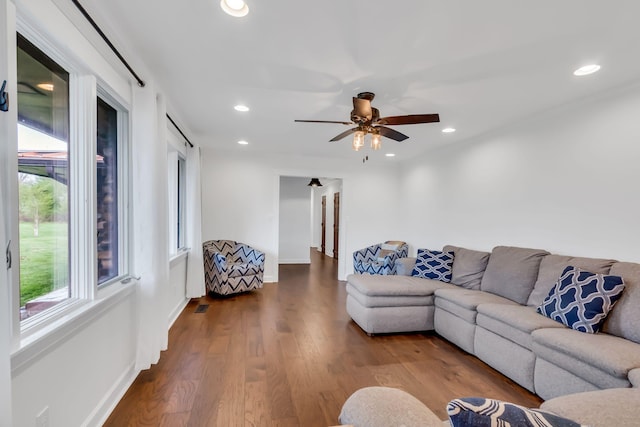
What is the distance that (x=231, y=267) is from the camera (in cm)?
448

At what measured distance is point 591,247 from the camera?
8.68ft

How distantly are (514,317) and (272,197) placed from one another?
4076mm

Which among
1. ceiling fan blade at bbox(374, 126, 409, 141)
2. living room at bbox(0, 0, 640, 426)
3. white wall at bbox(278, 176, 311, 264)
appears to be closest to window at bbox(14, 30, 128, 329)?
living room at bbox(0, 0, 640, 426)

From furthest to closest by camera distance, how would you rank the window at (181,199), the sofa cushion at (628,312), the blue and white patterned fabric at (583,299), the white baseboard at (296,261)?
the white baseboard at (296,261)
the window at (181,199)
the blue and white patterned fabric at (583,299)
the sofa cushion at (628,312)

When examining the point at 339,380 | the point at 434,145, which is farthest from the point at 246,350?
the point at 434,145

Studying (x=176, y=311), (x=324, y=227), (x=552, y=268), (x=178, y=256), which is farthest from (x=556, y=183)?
(x=324, y=227)

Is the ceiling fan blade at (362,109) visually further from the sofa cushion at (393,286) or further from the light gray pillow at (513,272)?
the light gray pillow at (513,272)

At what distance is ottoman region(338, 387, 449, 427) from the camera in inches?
34.8

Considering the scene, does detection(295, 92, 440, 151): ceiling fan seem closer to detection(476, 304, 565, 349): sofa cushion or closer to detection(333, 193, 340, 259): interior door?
detection(476, 304, 565, 349): sofa cushion

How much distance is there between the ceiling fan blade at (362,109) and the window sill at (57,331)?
2295 mm

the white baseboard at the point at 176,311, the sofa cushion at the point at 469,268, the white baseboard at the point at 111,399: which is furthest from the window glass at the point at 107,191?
the sofa cushion at the point at 469,268

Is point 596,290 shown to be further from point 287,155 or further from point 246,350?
point 287,155

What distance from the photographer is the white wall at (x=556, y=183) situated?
2.44 meters

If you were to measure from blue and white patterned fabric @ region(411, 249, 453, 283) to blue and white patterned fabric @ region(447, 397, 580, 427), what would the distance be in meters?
3.22
